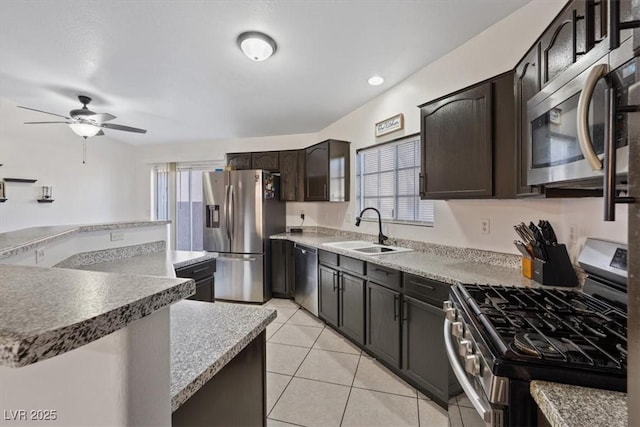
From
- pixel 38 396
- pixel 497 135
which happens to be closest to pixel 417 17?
pixel 497 135

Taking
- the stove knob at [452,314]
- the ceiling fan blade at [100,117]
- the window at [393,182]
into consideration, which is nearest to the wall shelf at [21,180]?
the ceiling fan blade at [100,117]

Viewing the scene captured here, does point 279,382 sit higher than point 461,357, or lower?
lower

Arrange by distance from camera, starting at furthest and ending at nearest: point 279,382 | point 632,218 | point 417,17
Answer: point 279,382 → point 417,17 → point 632,218

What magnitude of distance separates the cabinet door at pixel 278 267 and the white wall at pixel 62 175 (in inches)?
129

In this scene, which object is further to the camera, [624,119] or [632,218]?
[624,119]

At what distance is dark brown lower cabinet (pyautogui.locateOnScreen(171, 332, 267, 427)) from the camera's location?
2.46 feet

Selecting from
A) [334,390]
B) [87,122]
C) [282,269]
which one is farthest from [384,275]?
[87,122]

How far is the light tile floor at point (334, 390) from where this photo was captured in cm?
179

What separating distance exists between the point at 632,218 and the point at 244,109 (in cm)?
384

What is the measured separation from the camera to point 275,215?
169 inches

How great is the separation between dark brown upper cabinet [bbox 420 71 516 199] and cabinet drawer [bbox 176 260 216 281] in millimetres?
1894

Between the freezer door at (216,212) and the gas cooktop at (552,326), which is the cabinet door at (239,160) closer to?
the freezer door at (216,212)

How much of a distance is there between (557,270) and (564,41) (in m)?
1.13

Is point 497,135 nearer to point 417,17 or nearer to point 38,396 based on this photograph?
point 417,17
